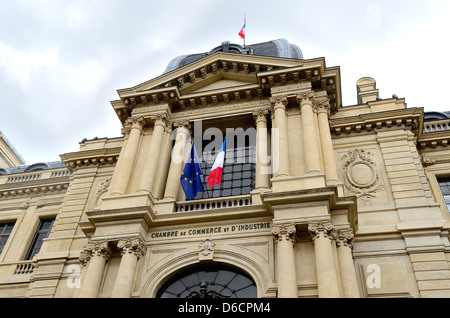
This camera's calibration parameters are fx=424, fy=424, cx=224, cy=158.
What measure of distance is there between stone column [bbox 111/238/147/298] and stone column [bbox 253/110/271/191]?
16.6 feet

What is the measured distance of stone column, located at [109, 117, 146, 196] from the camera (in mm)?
17891

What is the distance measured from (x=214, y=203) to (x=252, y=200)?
1.59 meters

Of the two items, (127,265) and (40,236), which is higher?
(40,236)

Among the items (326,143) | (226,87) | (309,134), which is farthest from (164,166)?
(326,143)

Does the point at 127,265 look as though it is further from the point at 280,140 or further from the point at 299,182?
the point at 280,140

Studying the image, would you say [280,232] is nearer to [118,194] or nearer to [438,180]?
[118,194]

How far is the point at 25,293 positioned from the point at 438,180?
19.9 meters

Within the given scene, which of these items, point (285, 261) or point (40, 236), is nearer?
point (285, 261)

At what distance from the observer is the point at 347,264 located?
13.7 meters

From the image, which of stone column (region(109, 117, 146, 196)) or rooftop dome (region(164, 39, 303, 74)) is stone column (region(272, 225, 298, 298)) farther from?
rooftop dome (region(164, 39, 303, 74))

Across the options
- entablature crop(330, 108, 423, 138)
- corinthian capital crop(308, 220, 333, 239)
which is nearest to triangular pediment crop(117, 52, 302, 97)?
entablature crop(330, 108, 423, 138)

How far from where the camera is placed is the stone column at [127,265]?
14133 millimetres

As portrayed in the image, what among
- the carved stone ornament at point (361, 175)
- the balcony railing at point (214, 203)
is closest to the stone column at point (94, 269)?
the balcony railing at point (214, 203)

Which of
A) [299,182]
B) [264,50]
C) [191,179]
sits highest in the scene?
[264,50]
